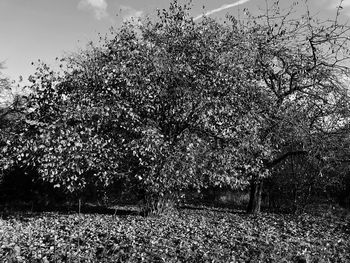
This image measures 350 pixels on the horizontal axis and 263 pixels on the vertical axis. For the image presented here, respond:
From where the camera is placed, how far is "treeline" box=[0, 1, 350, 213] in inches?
337

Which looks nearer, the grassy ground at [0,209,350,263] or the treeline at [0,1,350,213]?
the grassy ground at [0,209,350,263]

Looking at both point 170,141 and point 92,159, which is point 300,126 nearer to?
point 170,141

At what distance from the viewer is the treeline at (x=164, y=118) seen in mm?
8555

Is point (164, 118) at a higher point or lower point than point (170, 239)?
higher

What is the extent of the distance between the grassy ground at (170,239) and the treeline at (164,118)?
0.91 metres

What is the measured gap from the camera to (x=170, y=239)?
24.7 feet

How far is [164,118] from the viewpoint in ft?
30.5

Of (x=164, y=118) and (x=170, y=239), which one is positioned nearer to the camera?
(x=170, y=239)

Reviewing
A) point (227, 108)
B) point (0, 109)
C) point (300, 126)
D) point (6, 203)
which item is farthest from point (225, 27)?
point (6, 203)

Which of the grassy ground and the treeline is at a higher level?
the treeline

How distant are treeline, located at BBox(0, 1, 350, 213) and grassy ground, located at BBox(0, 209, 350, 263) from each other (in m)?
0.91

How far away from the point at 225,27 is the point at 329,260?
6141 mm

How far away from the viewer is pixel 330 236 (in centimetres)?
895

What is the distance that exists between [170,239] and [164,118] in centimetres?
295
